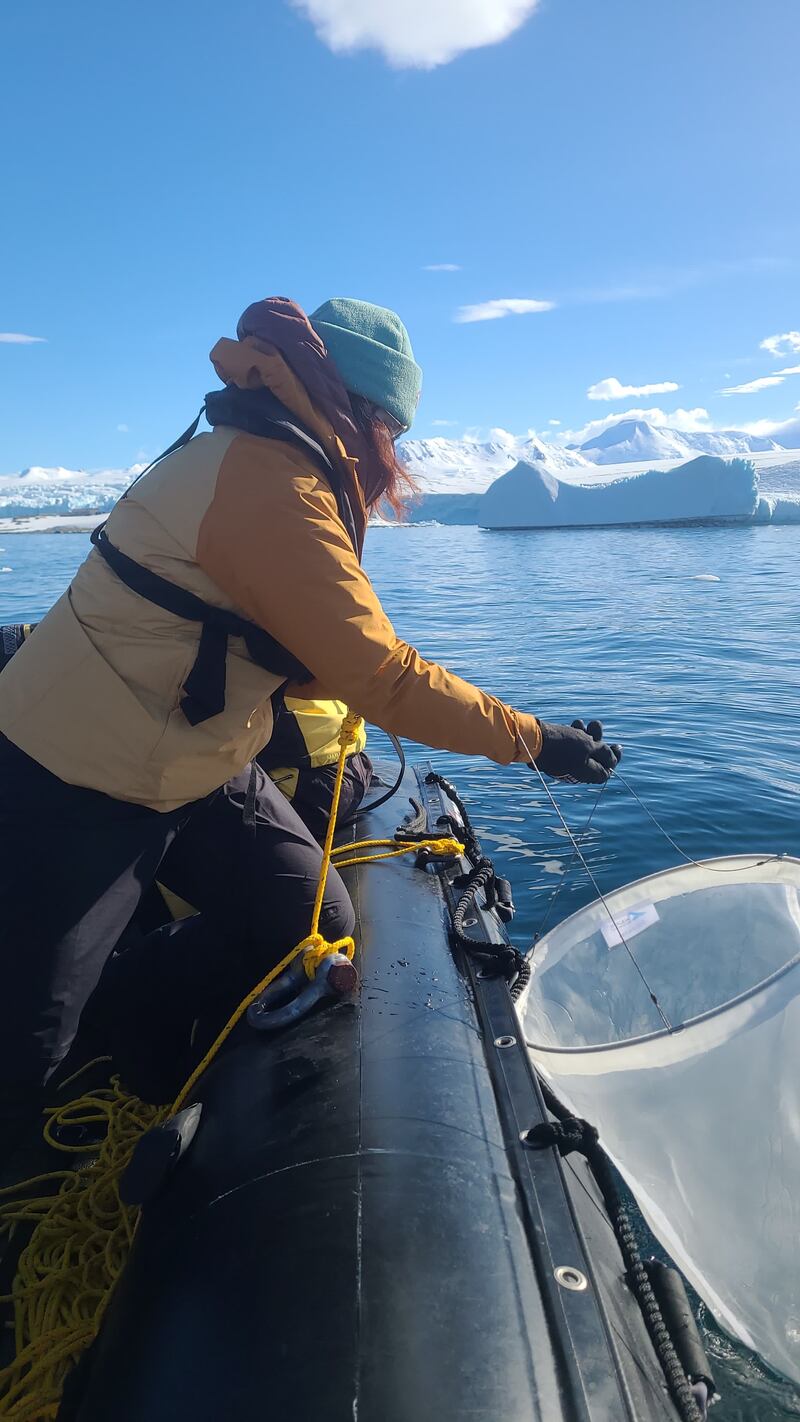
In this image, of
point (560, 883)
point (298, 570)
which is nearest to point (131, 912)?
point (298, 570)

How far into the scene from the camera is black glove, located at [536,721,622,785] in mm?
2086

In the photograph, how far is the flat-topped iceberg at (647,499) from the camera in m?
45.6

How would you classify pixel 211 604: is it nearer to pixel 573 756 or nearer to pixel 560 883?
pixel 573 756

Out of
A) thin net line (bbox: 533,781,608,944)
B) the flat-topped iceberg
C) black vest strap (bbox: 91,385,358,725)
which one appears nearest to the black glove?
black vest strap (bbox: 91,385,358,725)

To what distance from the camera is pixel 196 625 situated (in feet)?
5.32

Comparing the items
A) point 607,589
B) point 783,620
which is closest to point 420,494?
point 783,620

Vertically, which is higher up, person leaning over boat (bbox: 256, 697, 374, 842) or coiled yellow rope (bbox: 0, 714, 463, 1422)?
person leaning over boat (bbox: 256, 697, 374, 842)

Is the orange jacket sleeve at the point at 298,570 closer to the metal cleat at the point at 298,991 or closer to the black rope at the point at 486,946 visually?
the metal cleat at the point at 298,991

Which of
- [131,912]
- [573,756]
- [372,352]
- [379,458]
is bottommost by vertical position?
[131,912]

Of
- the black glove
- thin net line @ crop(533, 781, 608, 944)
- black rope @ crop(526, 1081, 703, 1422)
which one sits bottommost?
thin net line @ crop(533, 781, 608, 944)

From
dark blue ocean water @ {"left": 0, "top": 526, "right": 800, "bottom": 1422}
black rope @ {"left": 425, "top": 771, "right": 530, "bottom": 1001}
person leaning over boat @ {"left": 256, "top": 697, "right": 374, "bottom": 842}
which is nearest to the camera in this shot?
black rope @ {"left": 425, "top": 771, "right": 530, "bottom": 1001}

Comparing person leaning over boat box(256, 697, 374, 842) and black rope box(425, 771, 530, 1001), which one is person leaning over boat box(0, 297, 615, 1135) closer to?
black rope box(425, 771, 530, 1001)

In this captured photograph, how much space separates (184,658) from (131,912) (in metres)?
0.58

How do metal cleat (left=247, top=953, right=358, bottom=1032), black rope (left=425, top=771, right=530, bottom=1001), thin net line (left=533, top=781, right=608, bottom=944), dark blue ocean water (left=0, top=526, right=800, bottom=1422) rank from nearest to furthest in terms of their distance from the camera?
metal cleat (left=247, top=953, right=358, bottom=1032), black rope (left=425, top=771, right=530, bottom=1001), thin net line (left=533, top=781, right=608, bottom=944), dark blue ocean water (left=0, top=526, right=800, bottom=1422)
